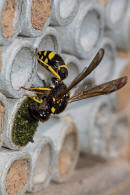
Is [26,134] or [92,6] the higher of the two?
[92,6]

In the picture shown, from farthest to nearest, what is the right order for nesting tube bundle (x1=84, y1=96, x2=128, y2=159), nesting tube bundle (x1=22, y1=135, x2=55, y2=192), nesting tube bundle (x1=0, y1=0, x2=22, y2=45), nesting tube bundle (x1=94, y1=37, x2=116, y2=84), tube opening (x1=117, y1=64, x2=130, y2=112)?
1. tube opening (x1=117, y1=64, x2=130, y2=112)
2. nesting tube bundle (x1=84, y1=96, x2=128, y2=159)
3. nesting tube bundle (x1=94, y1=37, x2=116, y2=84)
4. nesting tube bundle (x1=22, y1=135, x2=55, y2=192)
5. nesting tube bundle (x1=0, y1=0, x2=22, y2=45)

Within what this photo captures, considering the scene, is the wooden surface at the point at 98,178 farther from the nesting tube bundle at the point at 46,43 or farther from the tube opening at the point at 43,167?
the nesting tube bundle at the point at 46,43

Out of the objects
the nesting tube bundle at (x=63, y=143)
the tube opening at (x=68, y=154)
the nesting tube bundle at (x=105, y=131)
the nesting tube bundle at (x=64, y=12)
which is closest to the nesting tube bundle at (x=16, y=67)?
the nesting tube bundle at (x=64, y=12)

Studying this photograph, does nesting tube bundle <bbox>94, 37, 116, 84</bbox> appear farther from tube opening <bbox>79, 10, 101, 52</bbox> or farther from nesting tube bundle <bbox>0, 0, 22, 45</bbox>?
nesting tube bundle <bbox>0, 0, 22, 45</bbox>

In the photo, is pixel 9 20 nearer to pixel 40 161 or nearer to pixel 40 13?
pixel 40 13

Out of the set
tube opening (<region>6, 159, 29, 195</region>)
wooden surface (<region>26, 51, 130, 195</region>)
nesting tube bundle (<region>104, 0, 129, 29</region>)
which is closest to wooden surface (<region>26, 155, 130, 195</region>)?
wooden surface (<region>26, 51, 130, 195</region>)

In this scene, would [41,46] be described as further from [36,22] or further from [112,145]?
[112,145]

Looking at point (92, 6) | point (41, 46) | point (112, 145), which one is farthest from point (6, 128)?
point (112, 145)
